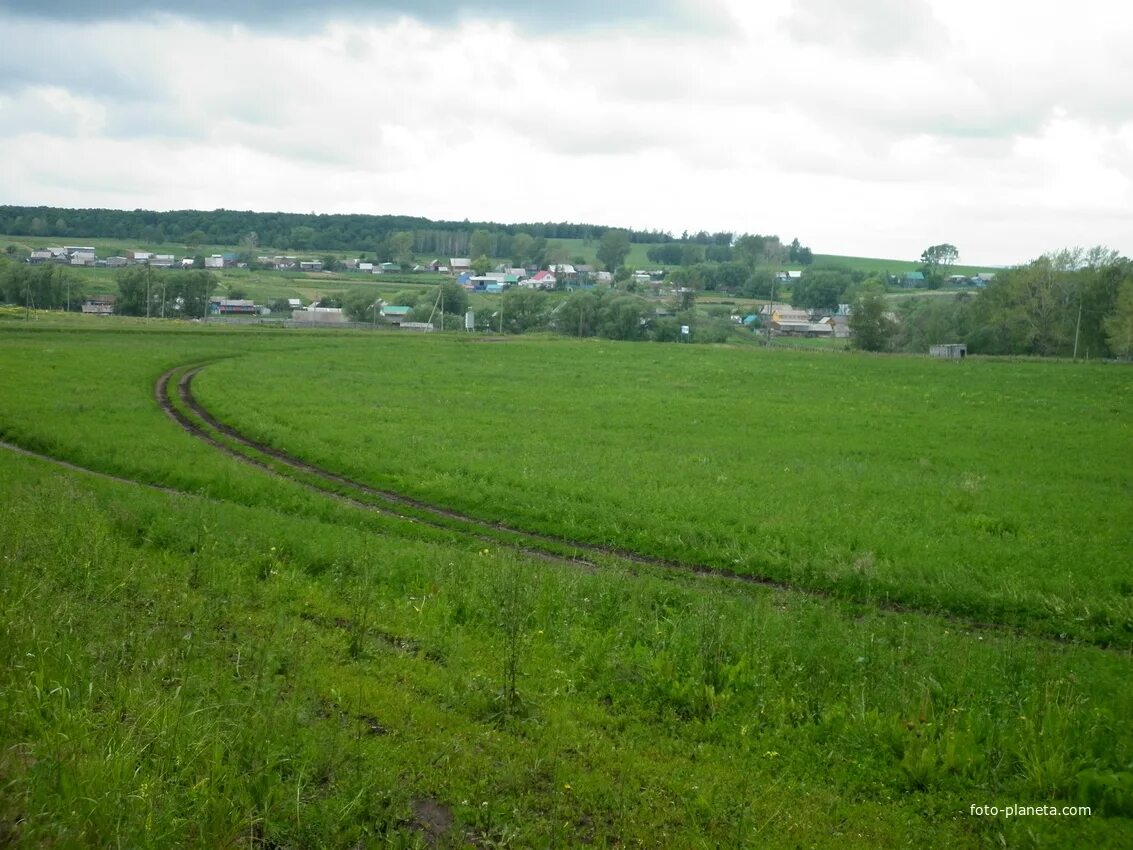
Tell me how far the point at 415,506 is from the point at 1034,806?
48.6 feet

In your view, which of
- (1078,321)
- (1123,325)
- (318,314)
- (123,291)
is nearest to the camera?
(1123,325)

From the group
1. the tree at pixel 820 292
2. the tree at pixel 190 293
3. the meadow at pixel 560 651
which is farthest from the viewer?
the tree at pixel 820 292

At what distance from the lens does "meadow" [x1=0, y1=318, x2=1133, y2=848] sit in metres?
7.29

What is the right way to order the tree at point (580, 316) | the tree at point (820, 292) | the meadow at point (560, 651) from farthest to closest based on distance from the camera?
the tree at point (820, 292)
the tree at point (580, 316)
the meadow at point (560, 651)

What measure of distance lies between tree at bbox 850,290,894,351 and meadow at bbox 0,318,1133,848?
7939 centimetres

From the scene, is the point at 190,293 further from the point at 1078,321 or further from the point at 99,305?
the point at 1078,321

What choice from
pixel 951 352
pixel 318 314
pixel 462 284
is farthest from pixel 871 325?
pixel 462 284

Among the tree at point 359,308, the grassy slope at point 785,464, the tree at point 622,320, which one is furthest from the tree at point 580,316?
the grassy slope at point 785,464

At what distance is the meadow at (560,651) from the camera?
729cm

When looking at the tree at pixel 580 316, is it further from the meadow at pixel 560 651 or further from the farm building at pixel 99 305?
the meadow at pixel 560 651

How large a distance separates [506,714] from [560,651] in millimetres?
2027

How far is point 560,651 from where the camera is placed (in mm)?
11062

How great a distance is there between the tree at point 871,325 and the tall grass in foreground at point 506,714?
95364 mm

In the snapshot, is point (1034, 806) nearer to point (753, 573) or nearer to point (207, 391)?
point (753, 573)
